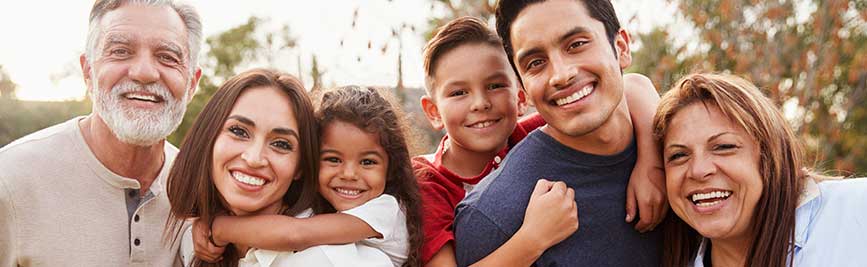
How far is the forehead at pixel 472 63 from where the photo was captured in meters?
3.36

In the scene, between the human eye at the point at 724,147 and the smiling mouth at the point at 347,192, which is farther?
the smiling mouth at the point at 347,192

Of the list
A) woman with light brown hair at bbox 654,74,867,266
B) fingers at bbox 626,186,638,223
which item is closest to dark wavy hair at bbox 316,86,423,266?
fingers at bbox 626,186,638,223

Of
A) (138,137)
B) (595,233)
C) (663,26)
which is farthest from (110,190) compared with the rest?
(663,26)

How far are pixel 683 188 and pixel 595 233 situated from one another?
0.35m

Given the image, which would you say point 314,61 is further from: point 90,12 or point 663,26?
point 90,12

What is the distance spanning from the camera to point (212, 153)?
3033 millimetres

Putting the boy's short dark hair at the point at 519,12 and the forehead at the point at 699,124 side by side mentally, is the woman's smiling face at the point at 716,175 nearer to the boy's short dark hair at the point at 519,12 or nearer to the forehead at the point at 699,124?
the forehead at the point at 699,124

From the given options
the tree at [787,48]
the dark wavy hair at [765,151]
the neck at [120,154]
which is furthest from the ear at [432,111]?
the tree at [787,48]

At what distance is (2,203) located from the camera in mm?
3309

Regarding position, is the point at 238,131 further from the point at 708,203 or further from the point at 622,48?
the point at 708,203

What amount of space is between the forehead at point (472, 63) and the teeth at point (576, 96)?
0.62m

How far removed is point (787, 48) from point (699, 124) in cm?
769

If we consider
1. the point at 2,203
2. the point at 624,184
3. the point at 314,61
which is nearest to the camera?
the point at 624,184

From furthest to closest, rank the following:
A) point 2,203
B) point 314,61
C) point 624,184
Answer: point 314,61
point 2,203
point 624,184
